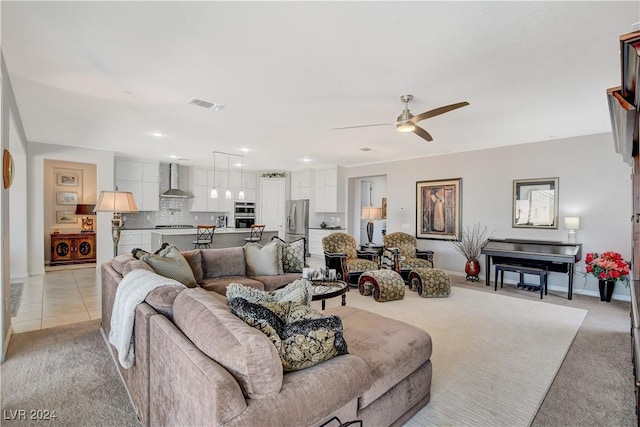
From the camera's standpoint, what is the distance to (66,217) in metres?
8.20

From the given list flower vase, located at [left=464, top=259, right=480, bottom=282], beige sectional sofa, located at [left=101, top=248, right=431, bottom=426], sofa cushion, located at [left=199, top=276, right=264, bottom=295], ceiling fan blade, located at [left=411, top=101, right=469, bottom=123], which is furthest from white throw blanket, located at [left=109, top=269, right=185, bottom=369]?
flower vase, located at [left=464, top=259, right=480, bottom=282]

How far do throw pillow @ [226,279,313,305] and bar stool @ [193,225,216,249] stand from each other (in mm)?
4827

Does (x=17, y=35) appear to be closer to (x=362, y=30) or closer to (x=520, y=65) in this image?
(x=362, y=30)

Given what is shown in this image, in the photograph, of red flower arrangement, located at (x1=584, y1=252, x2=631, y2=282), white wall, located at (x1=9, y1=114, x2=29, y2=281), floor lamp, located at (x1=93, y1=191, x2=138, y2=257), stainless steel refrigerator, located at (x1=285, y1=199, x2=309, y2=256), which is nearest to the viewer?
floor lamp, located at (x1=93, y1=191, x2=138, y2=257)

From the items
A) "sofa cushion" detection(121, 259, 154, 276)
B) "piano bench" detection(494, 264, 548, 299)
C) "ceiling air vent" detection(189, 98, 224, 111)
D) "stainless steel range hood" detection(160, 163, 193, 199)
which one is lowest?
"piano bench" detection(494, 264, 548, 299)

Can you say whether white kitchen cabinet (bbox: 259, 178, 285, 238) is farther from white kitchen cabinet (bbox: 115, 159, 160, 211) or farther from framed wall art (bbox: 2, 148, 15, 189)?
framed wall art (bbox: 2, 148, 15, 189)

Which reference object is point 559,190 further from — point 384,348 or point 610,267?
point 384,348

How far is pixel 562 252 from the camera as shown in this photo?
5094mm

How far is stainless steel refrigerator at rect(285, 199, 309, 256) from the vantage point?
9.56 meters

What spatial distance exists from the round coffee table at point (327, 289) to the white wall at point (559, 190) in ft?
13.7

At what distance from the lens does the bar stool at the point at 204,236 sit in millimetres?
6578

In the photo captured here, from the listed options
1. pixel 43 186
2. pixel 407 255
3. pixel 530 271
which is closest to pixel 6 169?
pixel 43 186

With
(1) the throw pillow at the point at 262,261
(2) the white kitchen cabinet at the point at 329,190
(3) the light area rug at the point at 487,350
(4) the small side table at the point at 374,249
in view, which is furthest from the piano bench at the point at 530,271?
(2) the white kitchen cabinet at the point at 329,190

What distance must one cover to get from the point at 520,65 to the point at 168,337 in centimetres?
344
